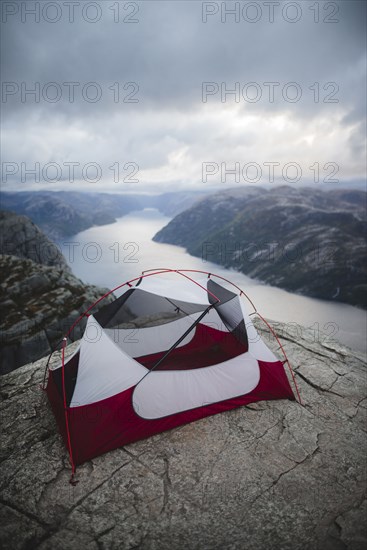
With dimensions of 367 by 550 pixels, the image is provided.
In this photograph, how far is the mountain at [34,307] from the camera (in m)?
19.2

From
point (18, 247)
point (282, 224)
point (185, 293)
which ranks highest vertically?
point (282, 224)

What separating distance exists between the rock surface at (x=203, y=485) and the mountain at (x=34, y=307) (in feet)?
43.5

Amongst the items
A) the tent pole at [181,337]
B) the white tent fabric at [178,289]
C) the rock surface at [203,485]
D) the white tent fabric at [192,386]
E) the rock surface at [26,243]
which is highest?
the rock surface at [26,243]

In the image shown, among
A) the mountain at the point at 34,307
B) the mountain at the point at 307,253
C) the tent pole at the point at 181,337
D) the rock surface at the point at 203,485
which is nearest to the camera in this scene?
the rock surface at the point at 203,485

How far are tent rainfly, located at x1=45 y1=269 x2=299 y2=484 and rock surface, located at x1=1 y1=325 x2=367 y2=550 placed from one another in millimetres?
392

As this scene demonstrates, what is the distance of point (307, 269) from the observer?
136250mm

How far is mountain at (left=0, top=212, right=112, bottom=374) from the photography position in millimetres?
19219

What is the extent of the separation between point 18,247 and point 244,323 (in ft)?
217

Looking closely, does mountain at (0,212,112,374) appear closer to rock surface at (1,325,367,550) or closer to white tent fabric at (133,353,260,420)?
rock surface at (1,325,367,550)

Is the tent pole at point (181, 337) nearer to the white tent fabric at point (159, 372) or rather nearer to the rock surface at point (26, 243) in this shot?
the white tent fabric at point (159, 372)

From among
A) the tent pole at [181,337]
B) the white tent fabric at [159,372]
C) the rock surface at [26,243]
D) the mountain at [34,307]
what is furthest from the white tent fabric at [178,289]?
the rock surface at [26,243]

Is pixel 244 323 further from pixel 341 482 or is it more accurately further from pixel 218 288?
pixel 341 482

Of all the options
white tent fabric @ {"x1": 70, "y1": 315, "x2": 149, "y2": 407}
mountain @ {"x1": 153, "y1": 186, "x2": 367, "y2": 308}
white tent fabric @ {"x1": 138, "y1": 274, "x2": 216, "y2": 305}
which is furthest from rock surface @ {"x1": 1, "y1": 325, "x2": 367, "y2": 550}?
mountain @ {"x1": 153, "y1": 186, "x2": 367, "y2": 308}

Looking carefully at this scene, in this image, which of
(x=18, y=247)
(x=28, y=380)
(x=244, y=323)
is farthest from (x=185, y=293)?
(x=18, y=247)
